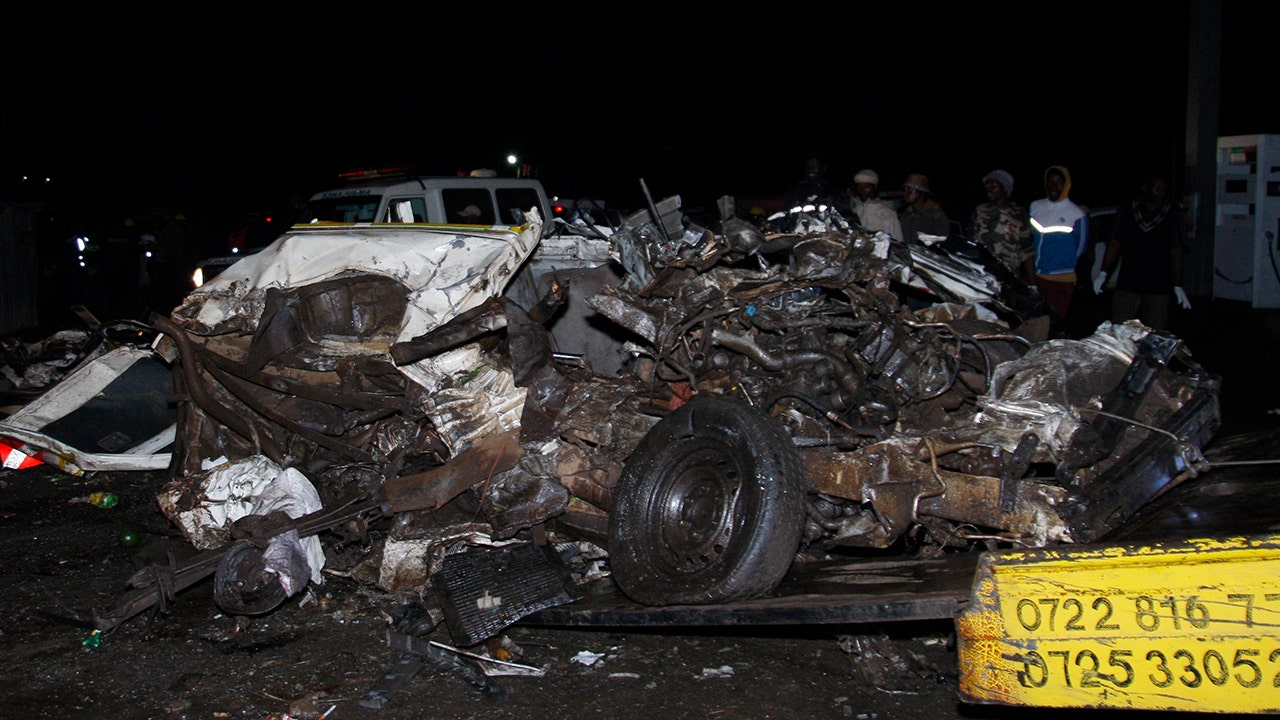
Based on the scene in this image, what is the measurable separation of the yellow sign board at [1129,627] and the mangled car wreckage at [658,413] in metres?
0.73

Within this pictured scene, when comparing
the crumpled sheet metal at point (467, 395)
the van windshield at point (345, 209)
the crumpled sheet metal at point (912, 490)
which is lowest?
the crumpled sheet metal at point (912, 490)

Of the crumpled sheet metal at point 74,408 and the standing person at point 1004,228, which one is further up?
the standing person at point 1004,228

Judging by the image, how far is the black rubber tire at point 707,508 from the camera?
3092 mm

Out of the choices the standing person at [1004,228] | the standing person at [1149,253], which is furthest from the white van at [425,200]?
the standing person at [1149,253]

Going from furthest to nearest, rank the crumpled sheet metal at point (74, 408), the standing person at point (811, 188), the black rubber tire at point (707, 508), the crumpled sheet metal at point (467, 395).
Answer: the standing person at point (811, 188), the crumpled sheet metal at point (74, 408), the crumpled sheet metal at point (467, 395), the black rubber tire at point (707, 508)

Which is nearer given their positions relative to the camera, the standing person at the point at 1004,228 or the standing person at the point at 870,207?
the standing person at the point at 1004,228

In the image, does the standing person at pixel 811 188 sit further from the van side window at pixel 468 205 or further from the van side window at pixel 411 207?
the van side window at pixel 411 207

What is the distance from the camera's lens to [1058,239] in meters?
7.07

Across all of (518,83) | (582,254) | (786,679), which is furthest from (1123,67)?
(786,679)

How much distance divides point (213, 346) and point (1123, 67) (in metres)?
27.3

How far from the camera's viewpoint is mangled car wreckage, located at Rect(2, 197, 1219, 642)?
3244mm

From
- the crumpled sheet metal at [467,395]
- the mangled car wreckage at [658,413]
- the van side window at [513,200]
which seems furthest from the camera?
the van side window at [513,200]

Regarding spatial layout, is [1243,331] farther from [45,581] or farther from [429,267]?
[45,581]

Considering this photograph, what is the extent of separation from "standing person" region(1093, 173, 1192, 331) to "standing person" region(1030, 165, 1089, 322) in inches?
22.0
